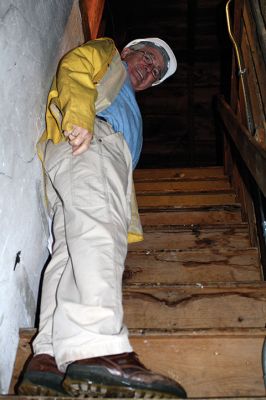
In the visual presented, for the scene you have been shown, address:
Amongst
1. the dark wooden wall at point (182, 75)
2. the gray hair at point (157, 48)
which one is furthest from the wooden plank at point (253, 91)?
the dark wooden wall at point (182, 75)

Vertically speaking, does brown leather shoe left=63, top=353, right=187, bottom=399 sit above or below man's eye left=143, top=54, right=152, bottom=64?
below

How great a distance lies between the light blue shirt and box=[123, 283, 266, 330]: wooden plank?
0.83 metres

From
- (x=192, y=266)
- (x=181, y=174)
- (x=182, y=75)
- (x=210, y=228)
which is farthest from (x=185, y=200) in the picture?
(x=182, y=75)

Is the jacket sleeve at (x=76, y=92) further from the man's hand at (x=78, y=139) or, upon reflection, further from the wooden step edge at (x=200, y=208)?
the wooden step edge at (x=200, y=208)

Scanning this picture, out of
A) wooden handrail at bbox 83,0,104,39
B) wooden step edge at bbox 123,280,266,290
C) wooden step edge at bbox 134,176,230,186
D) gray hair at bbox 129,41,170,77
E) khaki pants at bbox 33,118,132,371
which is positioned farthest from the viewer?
wooden step edge at bbox 134,176,230,186

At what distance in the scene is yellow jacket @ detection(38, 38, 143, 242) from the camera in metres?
1.78

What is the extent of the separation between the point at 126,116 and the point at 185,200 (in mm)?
1674

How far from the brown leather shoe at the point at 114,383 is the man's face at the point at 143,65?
6.14ft

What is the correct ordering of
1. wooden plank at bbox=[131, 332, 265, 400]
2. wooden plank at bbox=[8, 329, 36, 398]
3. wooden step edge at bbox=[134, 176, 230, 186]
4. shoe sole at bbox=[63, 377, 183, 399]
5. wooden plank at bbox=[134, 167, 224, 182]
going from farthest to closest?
wooden plank at bbox=[134, 167, 224, 182] < wooden step edge at bbox=[134, 176, 230, 186] < wooden plank at bbox=[8, 329, 36, 398] < wooden plank at bbox=[131, 332, 265, 400] < shoe sole at bbox=[63, 377, 183, 399]

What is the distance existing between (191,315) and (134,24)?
5.95m

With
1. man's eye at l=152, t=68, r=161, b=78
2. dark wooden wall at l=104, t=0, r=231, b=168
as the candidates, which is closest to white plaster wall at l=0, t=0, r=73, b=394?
man's eye at l=152, t=68, r=161, b=78

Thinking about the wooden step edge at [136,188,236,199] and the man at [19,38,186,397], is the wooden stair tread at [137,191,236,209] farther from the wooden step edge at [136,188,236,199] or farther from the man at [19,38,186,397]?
the man at [19,38,186,397]

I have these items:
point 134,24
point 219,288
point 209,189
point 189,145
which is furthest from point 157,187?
point 189,145

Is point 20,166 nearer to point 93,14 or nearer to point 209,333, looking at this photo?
point 209,333
